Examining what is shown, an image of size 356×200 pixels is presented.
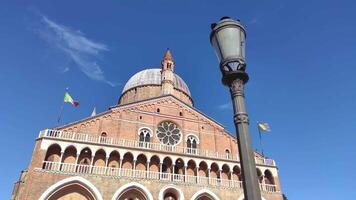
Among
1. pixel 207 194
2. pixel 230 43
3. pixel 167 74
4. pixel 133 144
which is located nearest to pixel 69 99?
pixel 133 144

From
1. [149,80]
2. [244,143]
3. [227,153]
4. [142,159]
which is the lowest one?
[244,143]

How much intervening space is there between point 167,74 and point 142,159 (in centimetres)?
1173

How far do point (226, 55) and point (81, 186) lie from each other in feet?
68.4

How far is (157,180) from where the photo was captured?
23.8 meters

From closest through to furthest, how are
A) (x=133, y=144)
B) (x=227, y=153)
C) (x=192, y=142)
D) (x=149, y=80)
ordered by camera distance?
(x=133, y=144)
(x=192, y=142)
(x=227, y=153)
(x=149, y=80)

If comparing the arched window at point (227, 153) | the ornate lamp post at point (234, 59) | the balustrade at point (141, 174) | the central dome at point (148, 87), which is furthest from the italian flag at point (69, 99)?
the ornate lamp post at point (234, 59)

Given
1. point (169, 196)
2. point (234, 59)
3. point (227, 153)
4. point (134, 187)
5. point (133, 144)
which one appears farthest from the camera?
point (227, 153)

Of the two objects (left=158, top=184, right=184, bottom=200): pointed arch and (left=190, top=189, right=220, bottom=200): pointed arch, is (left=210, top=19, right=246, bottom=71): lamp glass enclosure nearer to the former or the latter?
(left=158, top=184, right=184, bottom=200): pointed arch

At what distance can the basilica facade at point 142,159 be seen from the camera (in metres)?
22.0

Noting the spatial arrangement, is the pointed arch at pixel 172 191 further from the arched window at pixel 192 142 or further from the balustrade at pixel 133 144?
the arched window at pixel 192 142

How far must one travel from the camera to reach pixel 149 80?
134ft

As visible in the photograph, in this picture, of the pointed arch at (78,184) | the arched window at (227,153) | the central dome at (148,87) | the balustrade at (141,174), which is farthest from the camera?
the central dome at (148,87)

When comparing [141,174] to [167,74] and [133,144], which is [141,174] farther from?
[167,74]

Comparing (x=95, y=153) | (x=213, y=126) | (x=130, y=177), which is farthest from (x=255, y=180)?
(x=213, y=126)
